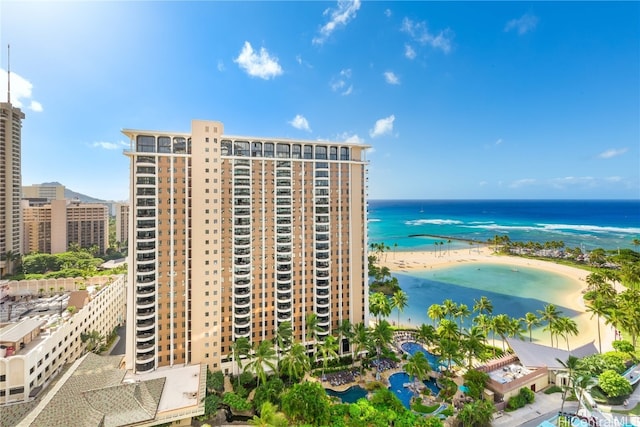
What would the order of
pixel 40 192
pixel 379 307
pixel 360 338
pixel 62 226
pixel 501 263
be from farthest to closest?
pixel 40 192, pixel 501 263, pixel 62 226, pixel 379 307, pixel 360 338

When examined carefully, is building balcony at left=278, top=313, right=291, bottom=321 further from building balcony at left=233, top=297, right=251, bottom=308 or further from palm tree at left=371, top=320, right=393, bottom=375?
palm tree at left=371, top=320, right=393, bottom=375

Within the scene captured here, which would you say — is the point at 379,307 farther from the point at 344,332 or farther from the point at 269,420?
the point at 269,420

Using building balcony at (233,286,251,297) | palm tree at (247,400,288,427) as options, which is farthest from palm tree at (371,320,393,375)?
building balcony at (233,286,251,297)

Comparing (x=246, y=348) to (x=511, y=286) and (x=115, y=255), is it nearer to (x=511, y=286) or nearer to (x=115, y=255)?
(x=511, y=286)

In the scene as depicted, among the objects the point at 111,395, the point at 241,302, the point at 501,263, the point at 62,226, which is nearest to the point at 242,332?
the point at 241,302

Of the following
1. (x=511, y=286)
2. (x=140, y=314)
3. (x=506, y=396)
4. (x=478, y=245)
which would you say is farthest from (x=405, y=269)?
(x=140, y=314)

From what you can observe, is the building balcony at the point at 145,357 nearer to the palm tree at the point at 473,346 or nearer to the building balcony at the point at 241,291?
the building balcony at the point at 241,291
